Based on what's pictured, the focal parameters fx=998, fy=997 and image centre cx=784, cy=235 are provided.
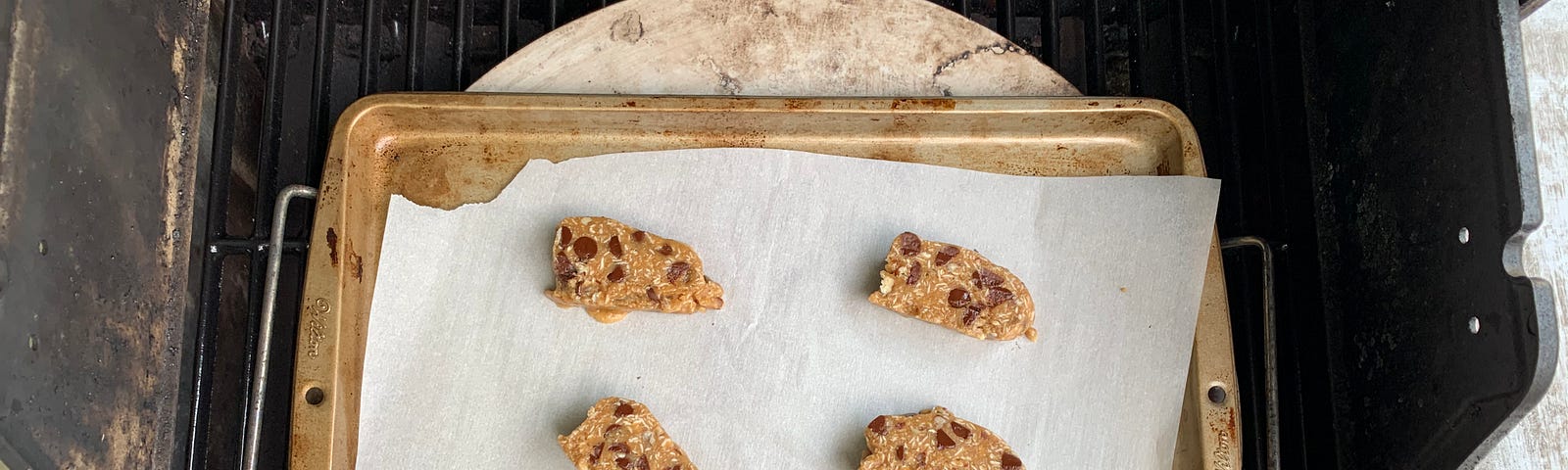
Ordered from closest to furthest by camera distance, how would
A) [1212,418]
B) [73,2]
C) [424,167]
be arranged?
[73,2] < [1212,418] < [424,167]

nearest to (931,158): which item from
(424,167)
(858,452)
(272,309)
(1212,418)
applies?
(858,452)

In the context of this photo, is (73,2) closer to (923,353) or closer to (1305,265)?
(923,353)

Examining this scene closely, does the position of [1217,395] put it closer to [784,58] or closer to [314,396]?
[784,58]

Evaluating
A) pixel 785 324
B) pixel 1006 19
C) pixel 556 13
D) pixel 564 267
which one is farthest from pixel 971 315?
pixel 556 13

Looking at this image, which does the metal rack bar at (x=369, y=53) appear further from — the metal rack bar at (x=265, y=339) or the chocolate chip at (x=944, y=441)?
the chocolate chip at (x=944, y=441)

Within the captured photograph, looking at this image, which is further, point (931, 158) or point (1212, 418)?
point (931, 158)

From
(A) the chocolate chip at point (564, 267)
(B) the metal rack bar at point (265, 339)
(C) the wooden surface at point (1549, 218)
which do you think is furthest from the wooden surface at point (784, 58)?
(C) the wooden surface at point (1549, 218)

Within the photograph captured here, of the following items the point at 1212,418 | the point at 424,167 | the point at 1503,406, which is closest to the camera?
the point at 1503,406
